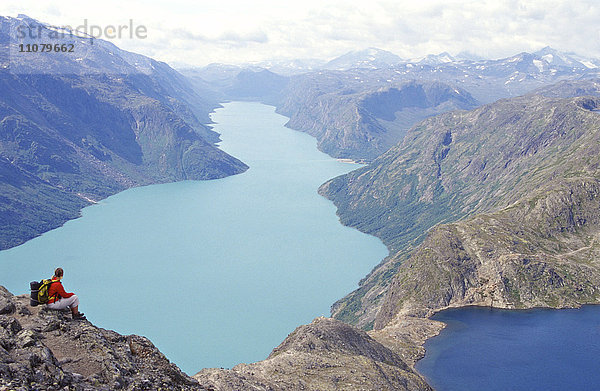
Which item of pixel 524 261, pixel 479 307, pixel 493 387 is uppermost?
pixel 524 261

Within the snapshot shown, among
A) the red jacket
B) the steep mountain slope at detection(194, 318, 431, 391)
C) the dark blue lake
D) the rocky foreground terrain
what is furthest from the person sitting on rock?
the dark blue lake

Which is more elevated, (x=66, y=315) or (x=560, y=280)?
(x=66, y=315)

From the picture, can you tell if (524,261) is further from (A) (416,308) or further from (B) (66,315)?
(B) (66,315)

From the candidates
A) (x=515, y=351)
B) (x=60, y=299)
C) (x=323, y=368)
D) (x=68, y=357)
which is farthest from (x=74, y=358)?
(x=515, y=351)

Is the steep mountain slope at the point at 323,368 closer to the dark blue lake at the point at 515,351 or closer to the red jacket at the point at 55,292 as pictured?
the dark blue lake at the point at 515,351

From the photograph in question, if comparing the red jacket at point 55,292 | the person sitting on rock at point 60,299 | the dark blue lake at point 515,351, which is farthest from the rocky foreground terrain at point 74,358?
the dark blue lake at point 515,351

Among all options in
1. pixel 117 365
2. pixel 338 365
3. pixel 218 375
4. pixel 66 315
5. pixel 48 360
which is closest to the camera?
pixel 48 360

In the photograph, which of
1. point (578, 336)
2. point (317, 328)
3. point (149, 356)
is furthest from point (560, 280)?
point (149, 356)
